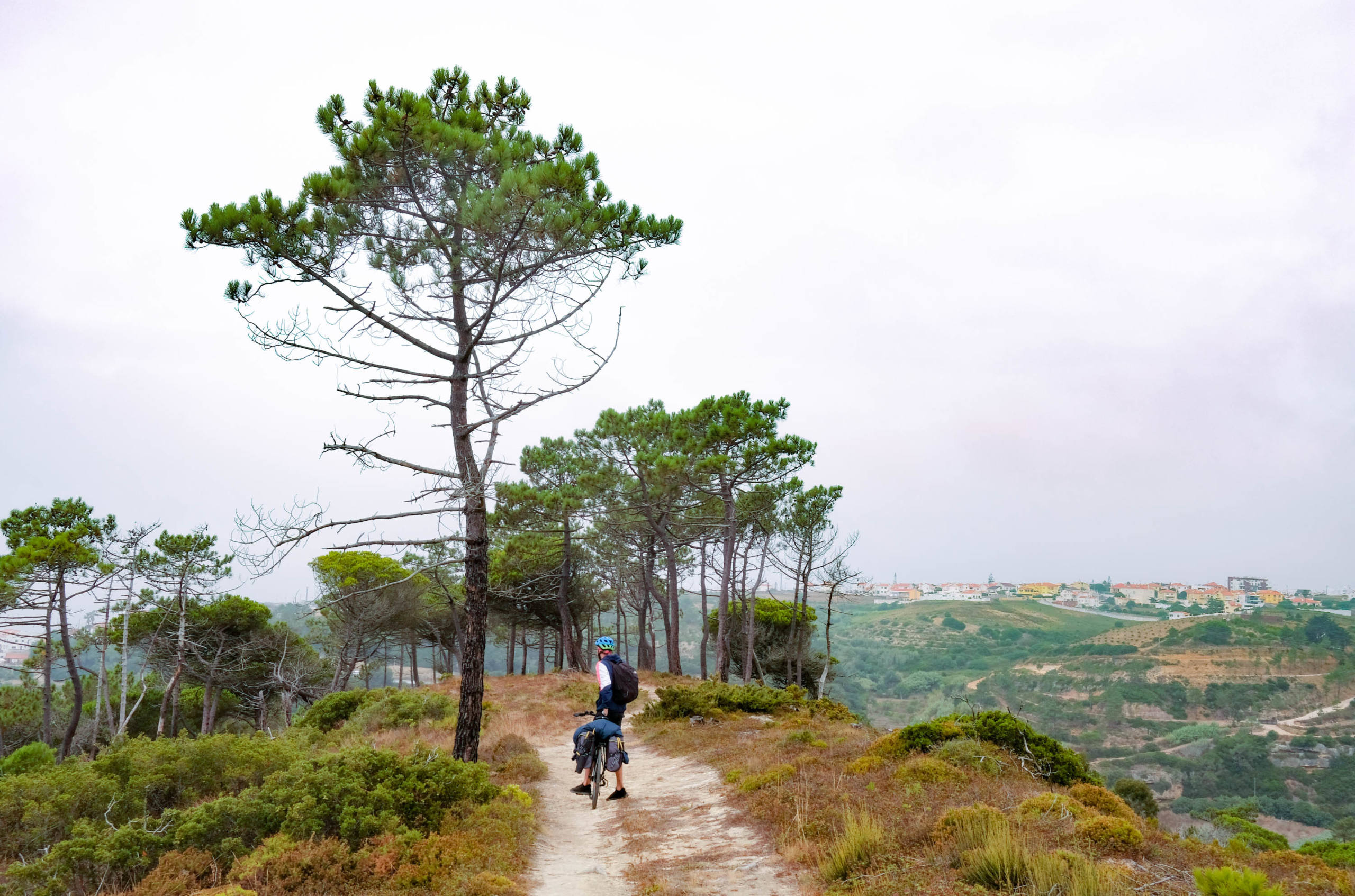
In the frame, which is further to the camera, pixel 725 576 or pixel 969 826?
pixel 725 576

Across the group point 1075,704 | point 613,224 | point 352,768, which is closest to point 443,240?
point 613,224

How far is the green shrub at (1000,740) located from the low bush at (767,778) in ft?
4.77

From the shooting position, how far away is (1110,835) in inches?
223

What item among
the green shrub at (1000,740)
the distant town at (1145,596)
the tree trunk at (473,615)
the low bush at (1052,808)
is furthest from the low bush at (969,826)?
the distant town at (1145,596)

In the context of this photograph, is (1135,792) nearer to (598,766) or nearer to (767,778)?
(767,778)

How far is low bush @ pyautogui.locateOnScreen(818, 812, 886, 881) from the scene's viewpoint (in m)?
5.66

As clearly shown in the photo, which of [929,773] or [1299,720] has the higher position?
[929,773]

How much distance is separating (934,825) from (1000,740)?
4.22m

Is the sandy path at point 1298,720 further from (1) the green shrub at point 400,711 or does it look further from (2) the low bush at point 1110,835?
(2) the low bush at point 1110,835

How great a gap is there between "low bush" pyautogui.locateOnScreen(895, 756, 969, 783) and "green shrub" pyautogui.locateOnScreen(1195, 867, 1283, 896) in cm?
416

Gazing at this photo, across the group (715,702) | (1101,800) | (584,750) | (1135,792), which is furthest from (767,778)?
(1135,792)

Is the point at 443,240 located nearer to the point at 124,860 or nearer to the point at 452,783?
the point at 452,783

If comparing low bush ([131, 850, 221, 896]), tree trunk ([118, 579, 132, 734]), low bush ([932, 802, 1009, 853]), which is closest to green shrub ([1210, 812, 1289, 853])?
low bush ([932, 802, 1009, 853])

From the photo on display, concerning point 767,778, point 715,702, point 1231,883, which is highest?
point 1231,883
